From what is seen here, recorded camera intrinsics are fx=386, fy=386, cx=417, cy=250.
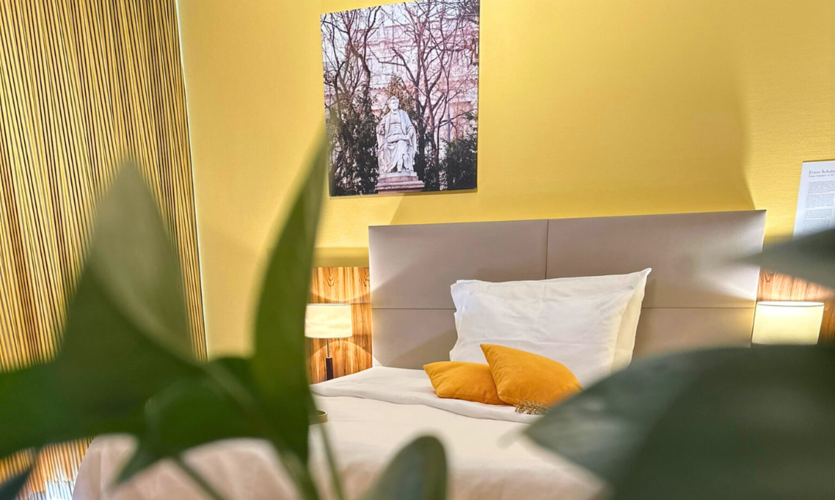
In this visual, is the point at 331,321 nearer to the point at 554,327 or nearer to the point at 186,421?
the point at 554,327

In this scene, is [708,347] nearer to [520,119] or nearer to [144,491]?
[144,491]

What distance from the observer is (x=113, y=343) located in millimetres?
A: 123

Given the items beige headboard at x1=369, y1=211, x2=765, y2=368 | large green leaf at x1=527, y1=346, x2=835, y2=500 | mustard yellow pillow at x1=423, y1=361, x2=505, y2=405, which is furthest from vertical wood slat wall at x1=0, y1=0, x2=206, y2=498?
large green leaf at x1=527, y1=346, x2=835, y2=500

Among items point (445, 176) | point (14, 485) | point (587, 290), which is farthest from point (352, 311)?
point (14, 485)

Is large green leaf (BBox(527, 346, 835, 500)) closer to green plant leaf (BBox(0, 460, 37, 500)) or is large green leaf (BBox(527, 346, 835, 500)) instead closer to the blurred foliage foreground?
the blurred foliage foreground

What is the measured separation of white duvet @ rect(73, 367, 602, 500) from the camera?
0.92 metres

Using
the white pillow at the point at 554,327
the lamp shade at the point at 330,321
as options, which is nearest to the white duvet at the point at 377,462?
the white pillow at the point at 554,327

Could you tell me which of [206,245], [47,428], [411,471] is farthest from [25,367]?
[206,245]

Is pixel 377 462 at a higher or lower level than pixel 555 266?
lower

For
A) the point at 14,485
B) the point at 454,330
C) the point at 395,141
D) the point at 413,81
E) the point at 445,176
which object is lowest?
the point at 454,330

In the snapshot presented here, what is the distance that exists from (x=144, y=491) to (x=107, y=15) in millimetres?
2738

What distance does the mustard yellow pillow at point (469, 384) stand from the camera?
59.5 inches

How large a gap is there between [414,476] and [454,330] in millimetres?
2308

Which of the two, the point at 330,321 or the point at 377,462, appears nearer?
the point at 377,462
